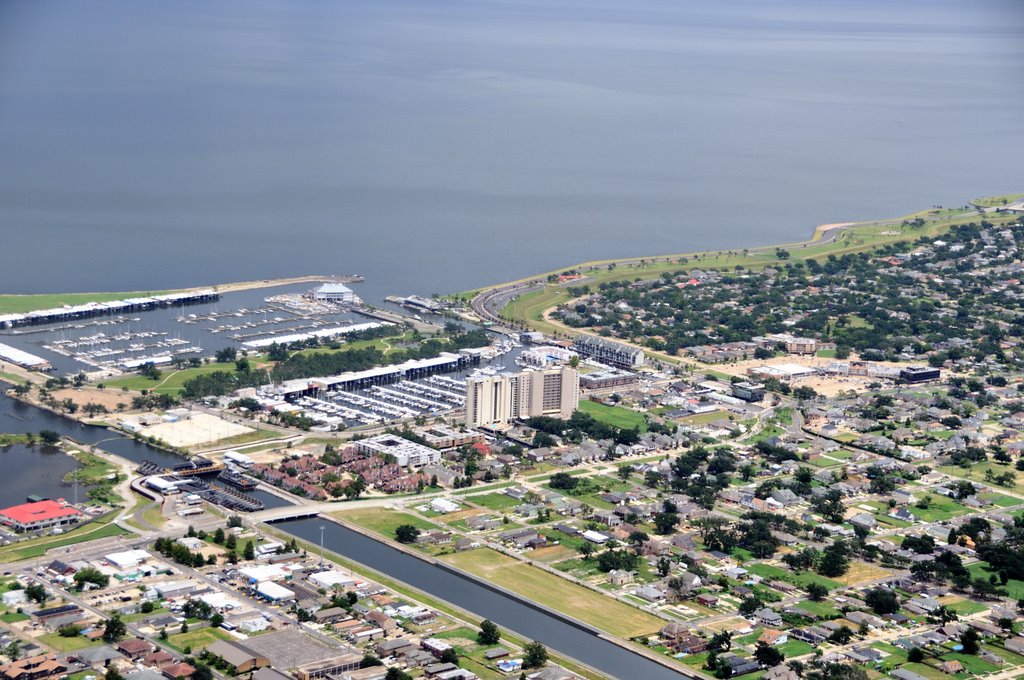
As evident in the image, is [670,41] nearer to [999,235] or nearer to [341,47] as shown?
[341,47]

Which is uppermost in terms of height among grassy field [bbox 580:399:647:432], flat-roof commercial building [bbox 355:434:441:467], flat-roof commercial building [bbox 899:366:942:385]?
flat-roof commercial building [bbox 899:366:942:385]

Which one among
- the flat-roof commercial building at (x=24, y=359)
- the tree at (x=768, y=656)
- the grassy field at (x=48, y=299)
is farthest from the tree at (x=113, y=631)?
the grassy field at (x=48, y=299)

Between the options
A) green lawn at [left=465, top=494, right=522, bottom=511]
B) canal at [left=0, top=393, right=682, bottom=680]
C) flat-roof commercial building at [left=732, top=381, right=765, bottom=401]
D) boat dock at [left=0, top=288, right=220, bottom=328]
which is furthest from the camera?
boat dock at [left=0, top=288, right=220, bottom=328]

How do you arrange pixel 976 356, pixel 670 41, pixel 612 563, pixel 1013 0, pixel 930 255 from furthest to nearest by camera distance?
pixel 1013 0
pixel 670 41
pixel 930 255
pixel 976 356
pixel 612 563

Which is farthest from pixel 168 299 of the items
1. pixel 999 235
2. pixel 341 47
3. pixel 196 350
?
pixel 341 47

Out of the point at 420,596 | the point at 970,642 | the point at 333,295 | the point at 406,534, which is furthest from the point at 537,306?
the point at 970,642

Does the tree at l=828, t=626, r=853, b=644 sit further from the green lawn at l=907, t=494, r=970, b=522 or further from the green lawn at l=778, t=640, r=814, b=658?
the green lawn at l=907, t=494, r=970, b=522

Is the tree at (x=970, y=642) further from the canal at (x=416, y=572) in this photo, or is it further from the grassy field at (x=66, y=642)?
the grassy field at (x=66, y=642)

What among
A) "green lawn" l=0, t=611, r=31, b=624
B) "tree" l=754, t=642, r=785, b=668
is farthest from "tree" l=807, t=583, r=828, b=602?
"green lawn" l=0, t=611, r=31, b=624
